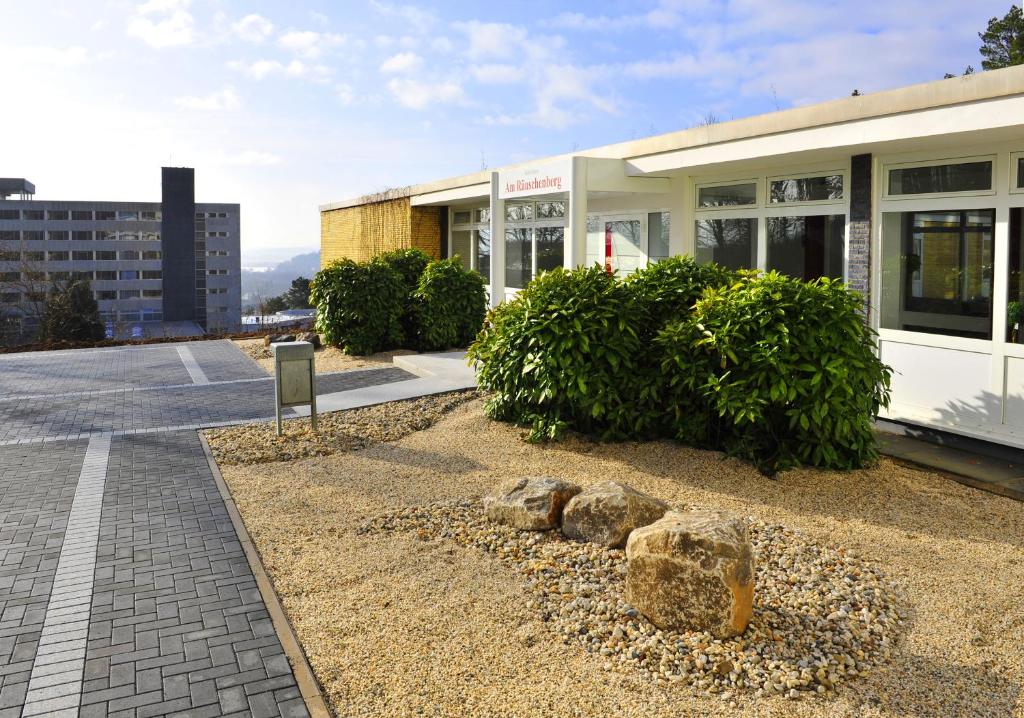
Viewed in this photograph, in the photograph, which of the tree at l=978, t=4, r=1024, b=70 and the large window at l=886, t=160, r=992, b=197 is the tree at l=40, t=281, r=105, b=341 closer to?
the large window at l=886, t=160, r=992, b=197

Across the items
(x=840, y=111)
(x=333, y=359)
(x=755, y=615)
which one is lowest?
(x=755, y=615)

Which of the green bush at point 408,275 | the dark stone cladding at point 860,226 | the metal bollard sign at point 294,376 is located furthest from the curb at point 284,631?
the green bush at point 408,275

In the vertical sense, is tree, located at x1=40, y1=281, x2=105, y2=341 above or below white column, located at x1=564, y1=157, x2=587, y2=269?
below

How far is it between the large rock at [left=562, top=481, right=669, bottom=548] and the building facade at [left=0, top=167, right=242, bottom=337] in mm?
71808

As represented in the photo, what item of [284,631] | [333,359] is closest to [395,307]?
[333,359]

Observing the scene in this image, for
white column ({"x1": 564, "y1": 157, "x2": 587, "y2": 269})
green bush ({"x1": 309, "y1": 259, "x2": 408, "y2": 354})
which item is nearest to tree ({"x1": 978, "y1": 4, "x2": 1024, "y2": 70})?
white column ({"x1": 564, "y1": 157, "x2": 587, "y2": 269})

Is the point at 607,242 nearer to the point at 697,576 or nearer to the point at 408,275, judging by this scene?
the point at 408,275

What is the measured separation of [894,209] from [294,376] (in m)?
6.88

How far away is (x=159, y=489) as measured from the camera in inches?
271

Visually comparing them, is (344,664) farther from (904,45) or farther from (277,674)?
(904,45)

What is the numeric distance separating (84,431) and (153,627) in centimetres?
577

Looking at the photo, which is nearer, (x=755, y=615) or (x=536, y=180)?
(x=755, y=615)

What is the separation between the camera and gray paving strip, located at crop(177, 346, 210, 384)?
13062mm

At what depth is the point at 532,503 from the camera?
569 cm
